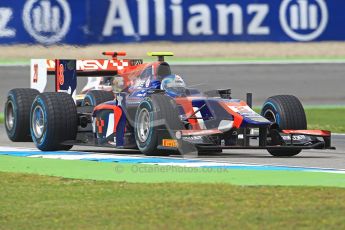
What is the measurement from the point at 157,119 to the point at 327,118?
8.13 meters

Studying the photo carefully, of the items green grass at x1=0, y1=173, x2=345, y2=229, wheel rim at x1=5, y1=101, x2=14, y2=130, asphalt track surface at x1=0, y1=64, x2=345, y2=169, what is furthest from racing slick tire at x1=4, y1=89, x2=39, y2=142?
asphalt track surface at x1=0, y1=64, x2=345, y2=169

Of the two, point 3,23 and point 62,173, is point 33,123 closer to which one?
point 62,173

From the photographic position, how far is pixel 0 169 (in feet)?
35.7

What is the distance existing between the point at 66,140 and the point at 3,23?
8.14 meters

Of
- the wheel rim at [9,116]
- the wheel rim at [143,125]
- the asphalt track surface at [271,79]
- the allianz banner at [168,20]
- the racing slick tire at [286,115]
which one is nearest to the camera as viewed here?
the wheel rim at [143,125]

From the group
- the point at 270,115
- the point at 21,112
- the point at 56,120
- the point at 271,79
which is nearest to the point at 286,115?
the point at 270,115

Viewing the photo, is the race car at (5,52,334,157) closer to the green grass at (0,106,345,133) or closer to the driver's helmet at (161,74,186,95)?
the driver's helmet at (161,74,186,95)

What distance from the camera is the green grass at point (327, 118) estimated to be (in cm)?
1738

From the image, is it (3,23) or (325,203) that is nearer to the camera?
(325,203)

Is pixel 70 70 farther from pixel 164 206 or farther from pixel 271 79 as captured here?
pixel 271 79

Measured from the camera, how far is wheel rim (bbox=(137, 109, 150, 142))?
1192 cm

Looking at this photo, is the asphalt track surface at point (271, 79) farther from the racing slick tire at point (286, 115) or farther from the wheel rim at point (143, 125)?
the wheel rim at point (143, 125)

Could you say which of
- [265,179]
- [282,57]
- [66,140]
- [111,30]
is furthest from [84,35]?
[265,179]

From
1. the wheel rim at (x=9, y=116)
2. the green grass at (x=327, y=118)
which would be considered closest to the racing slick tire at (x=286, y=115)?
the wheel rim at (x=9, y=116)
